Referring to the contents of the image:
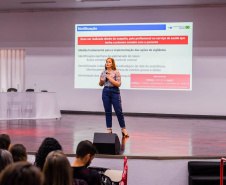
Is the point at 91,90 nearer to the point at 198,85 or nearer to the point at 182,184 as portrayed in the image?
the point at 198,85

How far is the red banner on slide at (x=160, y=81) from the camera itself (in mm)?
8211

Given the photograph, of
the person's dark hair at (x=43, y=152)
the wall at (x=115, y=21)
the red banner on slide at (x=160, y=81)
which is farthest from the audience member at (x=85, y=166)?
the wall at (x=115, y=21)

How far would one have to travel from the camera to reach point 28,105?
24.5 ft

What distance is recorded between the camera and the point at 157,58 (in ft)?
27.4

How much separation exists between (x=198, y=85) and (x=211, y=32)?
55.0 inches

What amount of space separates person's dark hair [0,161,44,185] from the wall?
25.6 feet

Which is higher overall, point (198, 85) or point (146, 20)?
point (146, 20)

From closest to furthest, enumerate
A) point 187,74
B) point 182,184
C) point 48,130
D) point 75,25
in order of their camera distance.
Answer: point 182,184 < point 48,130 < point 187,74 < point 75,25

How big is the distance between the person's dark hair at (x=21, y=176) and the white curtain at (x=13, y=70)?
8757 mm

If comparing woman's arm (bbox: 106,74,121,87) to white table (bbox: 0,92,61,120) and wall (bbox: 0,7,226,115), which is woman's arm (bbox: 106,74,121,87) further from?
wall (bbox: 0,7,226,115)

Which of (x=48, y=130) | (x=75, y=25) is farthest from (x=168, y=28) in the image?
(x=48, y=130)

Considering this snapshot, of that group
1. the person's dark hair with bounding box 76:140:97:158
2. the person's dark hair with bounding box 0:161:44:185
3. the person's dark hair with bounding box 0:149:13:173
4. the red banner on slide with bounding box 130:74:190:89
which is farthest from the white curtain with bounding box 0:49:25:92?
the person's dark hair with bounding box 0:161:44:185

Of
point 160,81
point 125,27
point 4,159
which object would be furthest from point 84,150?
point 125,27

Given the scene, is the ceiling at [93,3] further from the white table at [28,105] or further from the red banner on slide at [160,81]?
the white table at [28,105]
